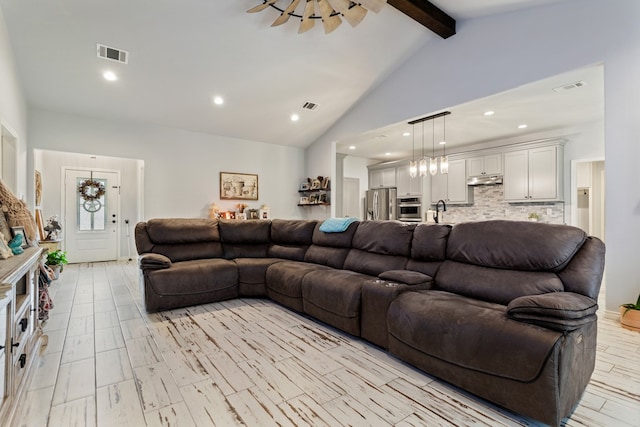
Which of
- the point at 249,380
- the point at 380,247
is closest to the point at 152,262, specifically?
the point at 249,380

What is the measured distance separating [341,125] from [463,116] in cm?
242

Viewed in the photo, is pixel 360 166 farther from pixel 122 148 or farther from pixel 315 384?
pixel 315 384

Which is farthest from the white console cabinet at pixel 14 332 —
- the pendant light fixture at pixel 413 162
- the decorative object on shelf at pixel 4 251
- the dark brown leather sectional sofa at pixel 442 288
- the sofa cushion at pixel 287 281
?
the pendant light fixture at pixel 413 162

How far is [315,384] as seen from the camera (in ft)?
6.08

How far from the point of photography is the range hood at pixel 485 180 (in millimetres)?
6157

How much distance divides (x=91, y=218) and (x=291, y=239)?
200 inches

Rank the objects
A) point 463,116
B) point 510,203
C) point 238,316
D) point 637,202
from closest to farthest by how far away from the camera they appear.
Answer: point 637,202, point 238,316, point 463,116, point 510,203

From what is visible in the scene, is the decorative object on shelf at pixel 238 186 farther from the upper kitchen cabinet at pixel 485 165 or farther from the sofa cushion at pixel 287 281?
the upper kitchen cabinet at pixel 485 165

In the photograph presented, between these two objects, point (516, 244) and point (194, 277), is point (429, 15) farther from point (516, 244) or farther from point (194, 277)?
point (194, 277)

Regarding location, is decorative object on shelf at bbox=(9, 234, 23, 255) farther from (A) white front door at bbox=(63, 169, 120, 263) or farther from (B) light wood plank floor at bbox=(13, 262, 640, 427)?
(A) white front door at bbox=(63, 169, 120, 263)

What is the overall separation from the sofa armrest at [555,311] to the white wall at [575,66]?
2042 millimetres

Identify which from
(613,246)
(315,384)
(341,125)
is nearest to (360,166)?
(341,125)

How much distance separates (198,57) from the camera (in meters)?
4.20

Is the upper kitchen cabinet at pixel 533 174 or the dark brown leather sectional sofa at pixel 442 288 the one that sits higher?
the upper kitchen cabinet at pixel 533 174
